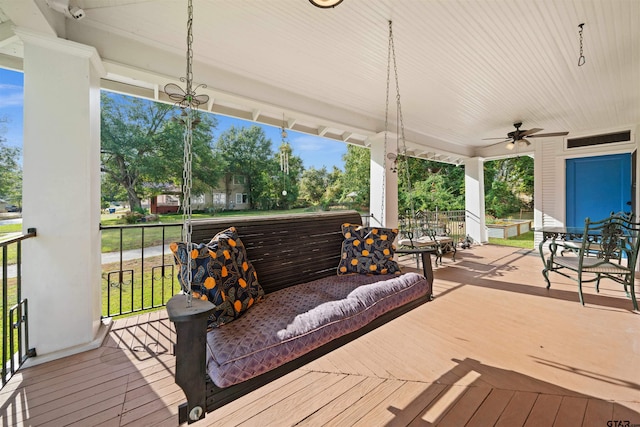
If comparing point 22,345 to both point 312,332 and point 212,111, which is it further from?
point 212,111

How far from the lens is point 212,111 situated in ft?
11.7

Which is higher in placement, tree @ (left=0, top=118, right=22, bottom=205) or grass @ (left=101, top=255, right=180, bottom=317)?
tree @ (left=0, top=118, right=22, bottom=205)

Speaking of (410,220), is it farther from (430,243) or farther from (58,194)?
(58,194)

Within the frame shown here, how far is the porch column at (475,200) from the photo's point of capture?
729 centimetres

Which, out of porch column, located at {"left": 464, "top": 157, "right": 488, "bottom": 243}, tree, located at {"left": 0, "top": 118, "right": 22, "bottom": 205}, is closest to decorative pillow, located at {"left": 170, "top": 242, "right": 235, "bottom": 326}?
tree, located at {"left": 0, "top": 118, "right": 22, "bottom": 205}

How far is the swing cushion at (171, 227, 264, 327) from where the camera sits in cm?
147

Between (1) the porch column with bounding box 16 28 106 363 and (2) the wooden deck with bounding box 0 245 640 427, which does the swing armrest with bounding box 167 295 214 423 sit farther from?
(1) the porch column with bounding box 16 28 106 363

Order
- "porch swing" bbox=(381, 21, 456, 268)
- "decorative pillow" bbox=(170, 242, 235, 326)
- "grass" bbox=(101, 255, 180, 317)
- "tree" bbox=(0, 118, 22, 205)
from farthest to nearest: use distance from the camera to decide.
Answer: "grass" bbox=(101, 255, 180, 317), "porch swing" bbox=(381, 21, 456, 268), "tree" bbox=(0, 118, 22, 205), "decorative pillow" bbox=(170, 242, 235, 326)

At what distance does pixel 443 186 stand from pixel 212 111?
10347 mm

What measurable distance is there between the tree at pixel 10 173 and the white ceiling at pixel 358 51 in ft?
2.63

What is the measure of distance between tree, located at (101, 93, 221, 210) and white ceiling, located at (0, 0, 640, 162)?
68.8 inches

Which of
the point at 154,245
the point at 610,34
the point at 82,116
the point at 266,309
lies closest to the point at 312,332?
the point at 266,309

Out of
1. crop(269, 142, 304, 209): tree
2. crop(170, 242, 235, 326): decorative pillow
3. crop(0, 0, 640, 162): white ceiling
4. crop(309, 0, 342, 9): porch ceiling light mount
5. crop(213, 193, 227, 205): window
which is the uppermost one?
crop(0, 0, 640, 162): white ceiling

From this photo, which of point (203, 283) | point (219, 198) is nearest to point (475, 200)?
point (219, 198)
